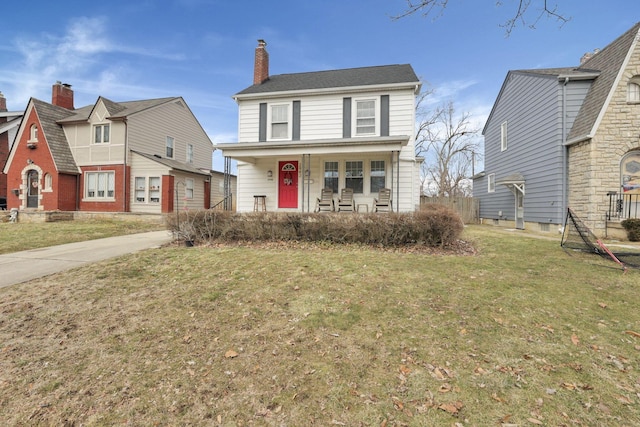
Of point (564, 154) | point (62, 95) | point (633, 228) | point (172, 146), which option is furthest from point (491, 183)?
point (62, 95)

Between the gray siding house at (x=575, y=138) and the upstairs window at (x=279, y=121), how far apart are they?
1068cm

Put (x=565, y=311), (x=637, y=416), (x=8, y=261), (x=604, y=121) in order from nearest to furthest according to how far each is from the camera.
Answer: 1. (x=637, y=416)
2. (x=565, y=311)
3. (x=8, y=261)
4. (x=604, y=121)

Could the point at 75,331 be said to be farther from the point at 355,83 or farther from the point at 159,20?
the point at 159,20

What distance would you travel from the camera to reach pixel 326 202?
37.1ft

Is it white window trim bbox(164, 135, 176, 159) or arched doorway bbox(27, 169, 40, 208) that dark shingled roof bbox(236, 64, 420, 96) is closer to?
white window trim bbox(164, 135, 176, 159)

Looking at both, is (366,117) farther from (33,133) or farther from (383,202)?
(33,133)

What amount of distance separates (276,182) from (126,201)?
11.0 metres

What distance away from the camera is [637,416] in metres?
2.09

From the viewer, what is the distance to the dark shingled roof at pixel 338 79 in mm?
12414

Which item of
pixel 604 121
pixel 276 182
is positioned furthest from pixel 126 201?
pixel 604 121

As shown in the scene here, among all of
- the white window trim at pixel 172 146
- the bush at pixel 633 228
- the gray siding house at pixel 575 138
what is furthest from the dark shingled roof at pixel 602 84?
the white window trim at pixel 172 146

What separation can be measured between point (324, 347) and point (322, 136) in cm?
1077

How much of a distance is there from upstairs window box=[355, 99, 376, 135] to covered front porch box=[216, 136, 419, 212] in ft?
3.62

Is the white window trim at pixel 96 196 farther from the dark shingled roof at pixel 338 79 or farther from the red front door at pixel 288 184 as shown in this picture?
the red front door at pixel 288 184
